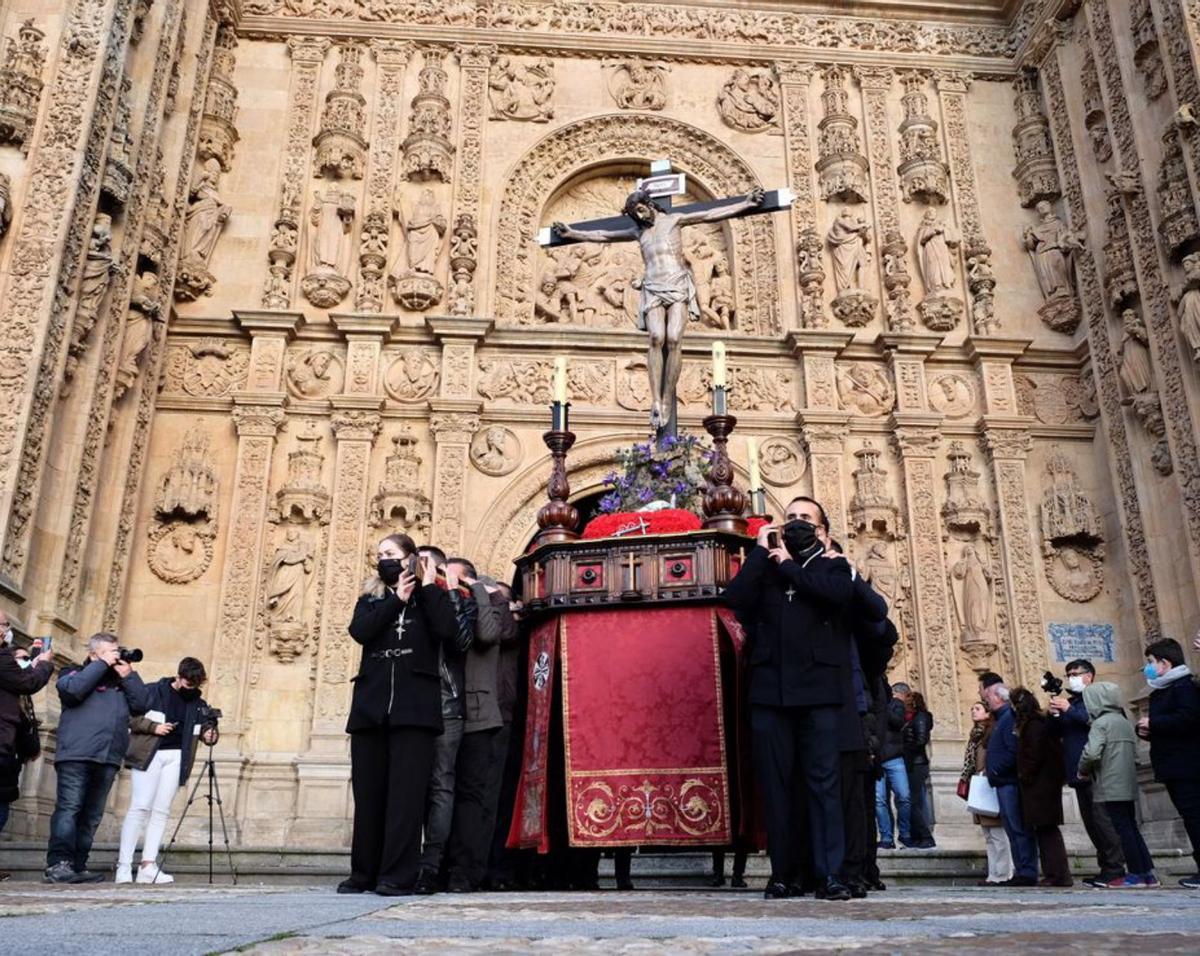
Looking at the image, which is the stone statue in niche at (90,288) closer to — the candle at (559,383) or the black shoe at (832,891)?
the candle at (559,383)

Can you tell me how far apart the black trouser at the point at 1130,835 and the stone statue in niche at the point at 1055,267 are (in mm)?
8258

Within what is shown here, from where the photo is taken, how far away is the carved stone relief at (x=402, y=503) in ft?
39.2

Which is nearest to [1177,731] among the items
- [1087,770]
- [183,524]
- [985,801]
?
[1087,770]

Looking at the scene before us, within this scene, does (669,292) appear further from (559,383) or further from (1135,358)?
(1135,358)

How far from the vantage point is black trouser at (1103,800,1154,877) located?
6148 millimetres

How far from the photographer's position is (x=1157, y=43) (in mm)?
11547

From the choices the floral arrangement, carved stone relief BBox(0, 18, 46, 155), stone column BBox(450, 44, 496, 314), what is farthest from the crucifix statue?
stone column BBox(450, 44, 496, 314)

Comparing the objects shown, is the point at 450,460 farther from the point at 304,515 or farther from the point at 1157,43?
the point at 1157,43

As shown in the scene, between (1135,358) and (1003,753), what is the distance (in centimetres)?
683

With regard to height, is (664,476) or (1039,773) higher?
(664,476)

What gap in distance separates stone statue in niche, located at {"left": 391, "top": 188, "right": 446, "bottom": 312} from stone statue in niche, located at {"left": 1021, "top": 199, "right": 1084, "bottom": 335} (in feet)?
24.5

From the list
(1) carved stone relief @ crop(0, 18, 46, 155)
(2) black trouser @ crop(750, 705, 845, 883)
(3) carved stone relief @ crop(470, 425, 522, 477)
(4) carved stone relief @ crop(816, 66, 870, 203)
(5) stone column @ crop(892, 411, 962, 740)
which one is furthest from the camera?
(4) carved stone relief @ crop(816, 66, 870, 203)

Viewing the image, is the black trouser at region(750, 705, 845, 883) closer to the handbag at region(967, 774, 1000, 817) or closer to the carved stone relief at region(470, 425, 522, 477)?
the handbag at region(967, 774, 1000, 817)

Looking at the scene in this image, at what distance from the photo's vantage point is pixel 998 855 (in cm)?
702
